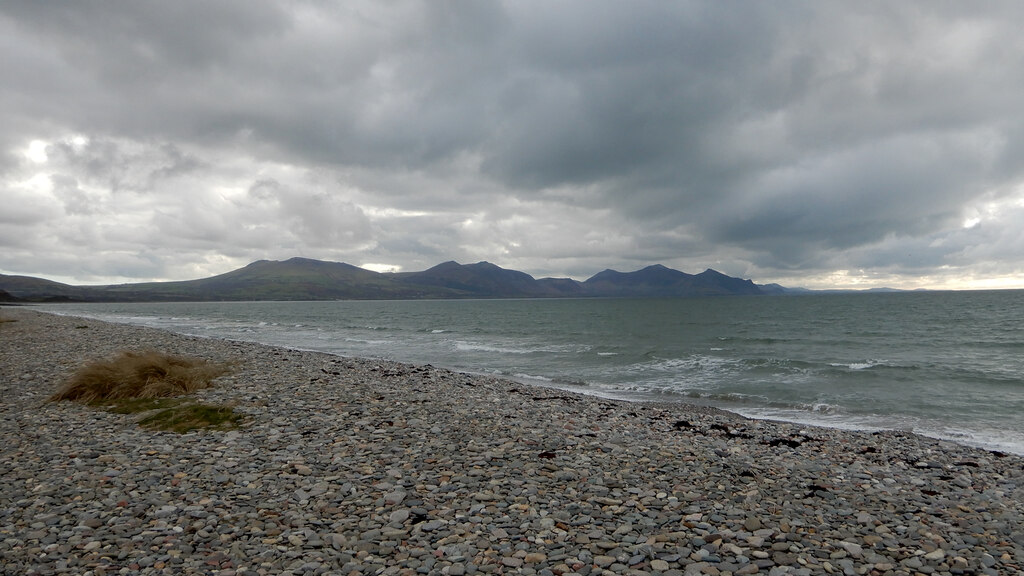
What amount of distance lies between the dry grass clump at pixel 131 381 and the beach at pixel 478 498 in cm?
112

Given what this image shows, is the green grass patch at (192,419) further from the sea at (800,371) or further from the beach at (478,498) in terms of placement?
the sea at (800,371)

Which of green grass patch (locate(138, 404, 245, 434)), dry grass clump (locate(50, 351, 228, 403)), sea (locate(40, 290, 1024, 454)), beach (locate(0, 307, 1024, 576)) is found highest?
dry grass clump (locate(50, 351, 228, 403))

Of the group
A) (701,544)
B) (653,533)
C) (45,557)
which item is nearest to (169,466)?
(45,557)

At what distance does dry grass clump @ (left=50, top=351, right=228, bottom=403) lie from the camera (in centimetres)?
1460

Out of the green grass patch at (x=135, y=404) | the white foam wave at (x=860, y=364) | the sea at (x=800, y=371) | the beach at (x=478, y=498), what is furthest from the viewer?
the white foam wave at (x=860, y=364)

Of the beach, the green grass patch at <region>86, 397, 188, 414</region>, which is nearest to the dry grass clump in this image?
the green grass patch at <region>86, 397, 188, 414</region>

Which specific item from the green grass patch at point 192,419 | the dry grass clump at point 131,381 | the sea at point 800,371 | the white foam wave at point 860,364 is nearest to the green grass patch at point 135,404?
the dry grass clump at point 131,381

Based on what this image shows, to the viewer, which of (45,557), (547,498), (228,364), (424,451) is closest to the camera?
(45,557)

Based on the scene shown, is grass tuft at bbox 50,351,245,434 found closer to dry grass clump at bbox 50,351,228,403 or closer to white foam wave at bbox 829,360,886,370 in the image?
dry grass clump at bbox 50,351,228,403

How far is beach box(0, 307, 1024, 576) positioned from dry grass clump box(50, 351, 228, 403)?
1.12m

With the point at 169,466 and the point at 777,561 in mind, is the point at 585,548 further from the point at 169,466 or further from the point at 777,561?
the point at 169,466

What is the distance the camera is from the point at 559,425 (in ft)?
43.1

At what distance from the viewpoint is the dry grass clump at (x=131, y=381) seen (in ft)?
47.9

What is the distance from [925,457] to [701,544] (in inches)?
364
